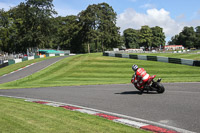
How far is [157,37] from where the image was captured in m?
127

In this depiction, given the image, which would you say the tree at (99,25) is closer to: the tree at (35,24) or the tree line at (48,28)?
the tree line at (48,28)

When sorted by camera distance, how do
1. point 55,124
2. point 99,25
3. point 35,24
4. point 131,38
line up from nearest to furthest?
point 55,124 < point 35,24 < point 99,25 < point 131,38

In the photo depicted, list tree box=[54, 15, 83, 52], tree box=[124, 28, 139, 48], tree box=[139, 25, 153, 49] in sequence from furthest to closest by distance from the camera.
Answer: tree box=[124, 28, 139, 48] < tree box=[139, 25, 153, 49] < tree box=[54, 15, 83, 52]

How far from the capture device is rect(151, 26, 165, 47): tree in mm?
126938

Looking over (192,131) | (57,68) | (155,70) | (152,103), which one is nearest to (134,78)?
(152,103)

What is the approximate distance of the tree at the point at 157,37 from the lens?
127m

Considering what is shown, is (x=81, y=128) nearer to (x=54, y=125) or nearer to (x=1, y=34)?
(x=54, y=125)

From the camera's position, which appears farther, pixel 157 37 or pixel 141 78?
pixel 157 37

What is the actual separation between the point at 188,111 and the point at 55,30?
212ft

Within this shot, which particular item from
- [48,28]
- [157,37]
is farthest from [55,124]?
[157,37]

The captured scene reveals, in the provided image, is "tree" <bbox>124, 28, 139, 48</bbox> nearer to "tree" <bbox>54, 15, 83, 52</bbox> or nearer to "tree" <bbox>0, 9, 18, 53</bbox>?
"tree" <bbox>54, 15, 83, 52</bbox>

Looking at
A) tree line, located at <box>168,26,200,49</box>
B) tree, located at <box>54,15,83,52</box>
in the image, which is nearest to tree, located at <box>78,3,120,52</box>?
tree, located at <box>54,15,83,52</box>

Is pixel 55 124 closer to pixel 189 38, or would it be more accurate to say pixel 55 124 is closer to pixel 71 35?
pixel 71 35

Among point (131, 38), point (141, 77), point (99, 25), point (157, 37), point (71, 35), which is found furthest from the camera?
point (131, 38)
